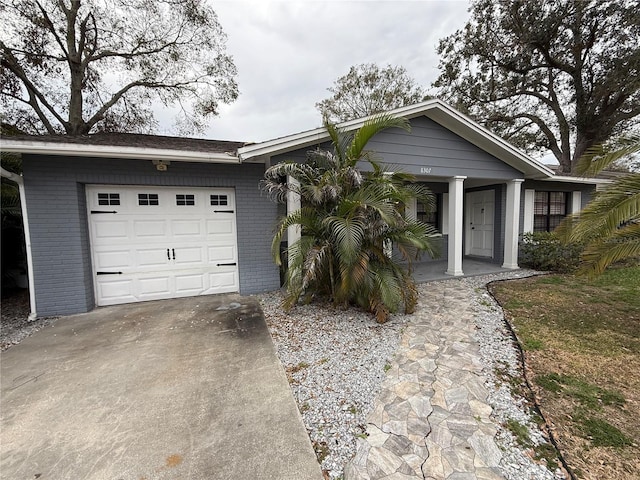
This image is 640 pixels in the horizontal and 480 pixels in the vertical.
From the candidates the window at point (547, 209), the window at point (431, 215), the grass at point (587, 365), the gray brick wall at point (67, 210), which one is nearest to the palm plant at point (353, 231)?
the grass at point (587, 365)

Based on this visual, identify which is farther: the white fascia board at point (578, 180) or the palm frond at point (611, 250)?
the white fascia board at point (578, 180)

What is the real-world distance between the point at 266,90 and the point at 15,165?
25.9 feet

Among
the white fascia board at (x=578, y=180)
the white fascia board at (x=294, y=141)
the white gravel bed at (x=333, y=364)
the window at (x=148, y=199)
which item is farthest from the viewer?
the white fascia board at (x=578, y=180)

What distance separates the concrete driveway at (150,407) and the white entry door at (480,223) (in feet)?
24.7

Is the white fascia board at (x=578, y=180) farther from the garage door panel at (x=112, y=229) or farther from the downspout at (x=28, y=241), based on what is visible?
the downspout at (x=28, y=241)

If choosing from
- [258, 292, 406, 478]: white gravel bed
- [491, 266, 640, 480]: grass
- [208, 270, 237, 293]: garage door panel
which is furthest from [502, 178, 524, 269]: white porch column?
[208, 270, 237, 293]: garage door panel

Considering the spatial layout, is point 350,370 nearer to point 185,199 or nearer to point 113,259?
point 185,199

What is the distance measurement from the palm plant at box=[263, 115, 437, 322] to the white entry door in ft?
17.1

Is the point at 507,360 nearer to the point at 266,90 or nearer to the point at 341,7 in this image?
the point at 341,7

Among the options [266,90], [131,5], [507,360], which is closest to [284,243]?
[507,360]

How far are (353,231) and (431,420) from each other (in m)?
2.12

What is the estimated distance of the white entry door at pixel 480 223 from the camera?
8211 mm

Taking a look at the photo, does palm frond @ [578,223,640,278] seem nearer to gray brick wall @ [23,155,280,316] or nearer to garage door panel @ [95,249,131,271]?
gray brick wall @ [23,155,280,316]

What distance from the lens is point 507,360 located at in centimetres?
288
